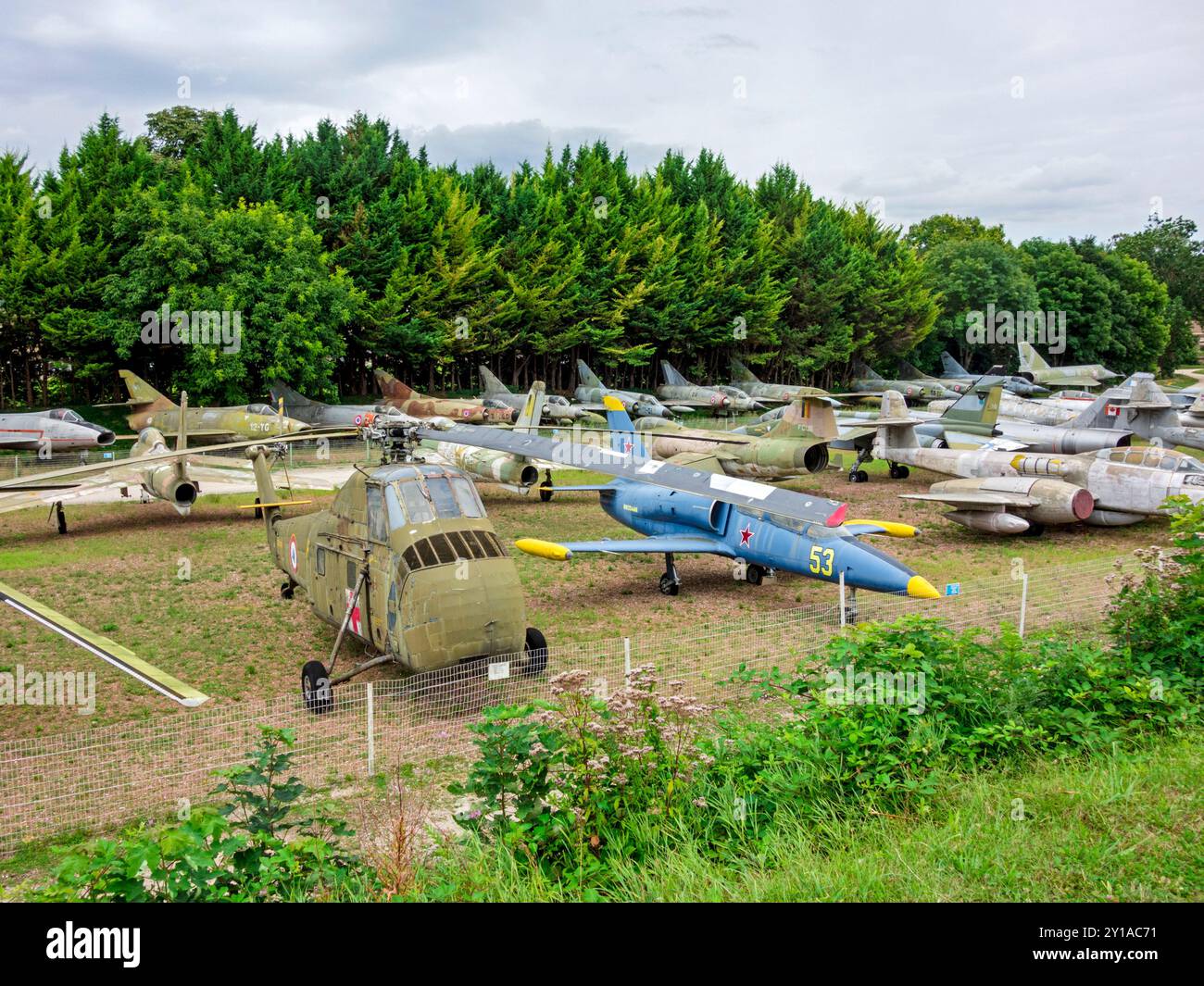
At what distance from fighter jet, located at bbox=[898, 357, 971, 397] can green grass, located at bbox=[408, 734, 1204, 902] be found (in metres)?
49.5

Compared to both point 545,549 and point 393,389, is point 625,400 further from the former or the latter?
point 545,549

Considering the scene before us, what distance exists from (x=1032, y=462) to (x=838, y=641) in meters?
17.1

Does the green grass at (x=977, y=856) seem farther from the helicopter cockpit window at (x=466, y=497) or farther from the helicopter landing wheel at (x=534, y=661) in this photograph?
the helicopter cockpit window at (x=466, y=497)

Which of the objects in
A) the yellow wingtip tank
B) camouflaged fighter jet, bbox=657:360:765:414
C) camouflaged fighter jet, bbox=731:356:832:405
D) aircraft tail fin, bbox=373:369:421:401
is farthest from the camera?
camouflaged fighter jet, bbox=731:356:832:405

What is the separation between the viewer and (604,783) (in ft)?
20.7

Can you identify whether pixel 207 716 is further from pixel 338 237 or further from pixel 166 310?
pixel 338 237

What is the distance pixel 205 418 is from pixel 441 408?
9694 millimetres

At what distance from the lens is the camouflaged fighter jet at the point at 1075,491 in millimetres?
19844

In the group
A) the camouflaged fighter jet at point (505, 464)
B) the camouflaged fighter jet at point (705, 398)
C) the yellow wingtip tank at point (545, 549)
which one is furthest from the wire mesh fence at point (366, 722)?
the camouflaged fighter jet at point (705, 398)

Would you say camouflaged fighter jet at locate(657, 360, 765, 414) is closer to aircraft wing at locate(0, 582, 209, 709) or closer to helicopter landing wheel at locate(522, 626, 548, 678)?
helicopter landing wheel at locate(522, 626, 548, 678)

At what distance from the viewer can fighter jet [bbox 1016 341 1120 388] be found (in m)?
57.8

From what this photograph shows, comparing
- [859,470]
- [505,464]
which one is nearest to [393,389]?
[505,464]

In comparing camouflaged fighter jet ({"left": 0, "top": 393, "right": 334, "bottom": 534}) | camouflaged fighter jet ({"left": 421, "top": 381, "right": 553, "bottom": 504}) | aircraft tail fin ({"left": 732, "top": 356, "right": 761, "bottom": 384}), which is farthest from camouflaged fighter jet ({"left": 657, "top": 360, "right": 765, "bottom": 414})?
camouflaged fighter jet ({"left": 0, "top": 393, "right": 334, "bottom": 534})
